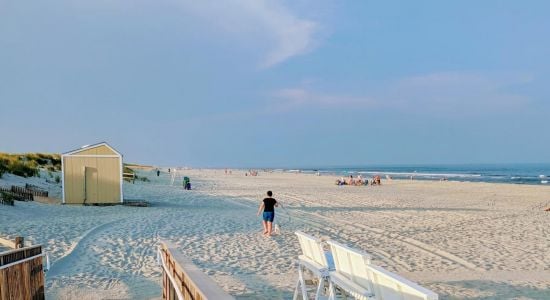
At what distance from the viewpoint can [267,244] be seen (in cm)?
1159

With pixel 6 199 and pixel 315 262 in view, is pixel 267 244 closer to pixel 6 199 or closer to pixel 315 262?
pixel 315 262

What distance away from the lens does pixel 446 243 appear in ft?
39.0

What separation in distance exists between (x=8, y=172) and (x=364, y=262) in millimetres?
27861

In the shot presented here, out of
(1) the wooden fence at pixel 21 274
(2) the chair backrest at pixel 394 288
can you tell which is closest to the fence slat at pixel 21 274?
(1) the wooden fence at pixel 21 274

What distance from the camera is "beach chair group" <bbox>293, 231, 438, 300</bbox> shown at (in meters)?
3.34

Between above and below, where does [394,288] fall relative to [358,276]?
above

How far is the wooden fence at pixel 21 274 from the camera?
202 inches

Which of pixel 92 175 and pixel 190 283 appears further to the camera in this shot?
pixel 92 175

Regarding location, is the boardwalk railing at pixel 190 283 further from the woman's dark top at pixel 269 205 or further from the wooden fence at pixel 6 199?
the wooden fence at pixel 6 199

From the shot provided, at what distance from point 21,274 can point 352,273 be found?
11.3 ft

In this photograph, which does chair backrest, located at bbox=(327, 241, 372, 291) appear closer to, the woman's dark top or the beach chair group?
the beach chair group

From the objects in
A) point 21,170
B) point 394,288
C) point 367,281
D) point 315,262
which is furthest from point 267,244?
point 21,170

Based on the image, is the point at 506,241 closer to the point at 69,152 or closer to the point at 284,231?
the point at 284,231

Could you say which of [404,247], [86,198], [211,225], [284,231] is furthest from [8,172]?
[404,247]
